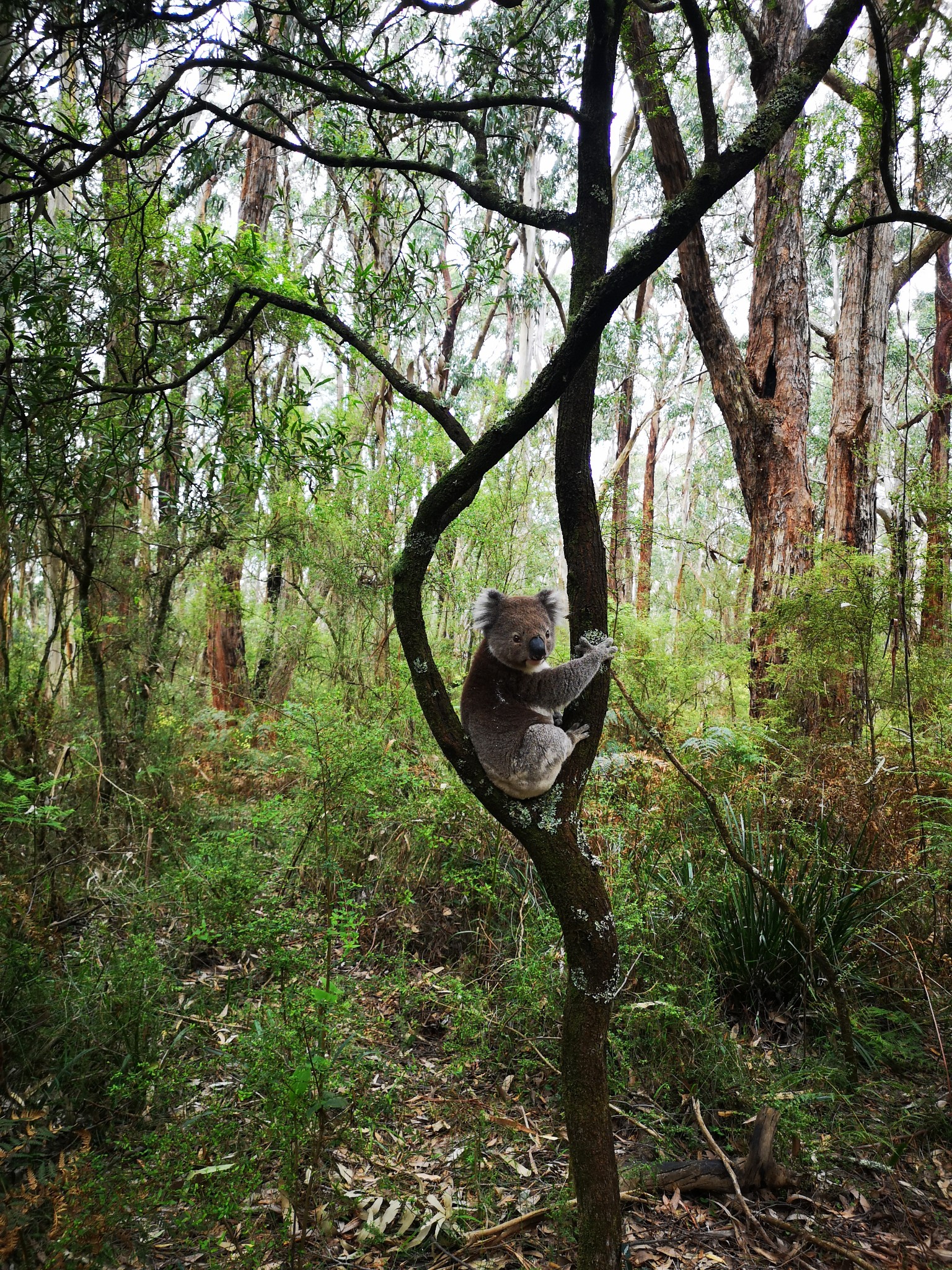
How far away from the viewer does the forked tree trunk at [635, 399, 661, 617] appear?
764cm

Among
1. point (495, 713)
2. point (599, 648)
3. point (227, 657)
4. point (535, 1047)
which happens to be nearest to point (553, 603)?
point (495, 713)

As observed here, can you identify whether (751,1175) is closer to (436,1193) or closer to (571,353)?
(436,1193)

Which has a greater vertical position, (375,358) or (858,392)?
(858,392)

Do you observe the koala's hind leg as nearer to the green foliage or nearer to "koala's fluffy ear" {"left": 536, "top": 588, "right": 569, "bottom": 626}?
"koala's fluffy ear" {"left": 536, "top": 588, "right": 569, "bottom": 626}

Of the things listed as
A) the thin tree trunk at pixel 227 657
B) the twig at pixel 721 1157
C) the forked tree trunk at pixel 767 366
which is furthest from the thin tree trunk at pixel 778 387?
the thin tree trunk at pixel 227 657

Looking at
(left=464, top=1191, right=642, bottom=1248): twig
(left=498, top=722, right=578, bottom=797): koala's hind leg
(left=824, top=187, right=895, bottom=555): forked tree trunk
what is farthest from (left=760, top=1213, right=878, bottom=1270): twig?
(left=824, top=187, right=895, bottom=555): forked tree trunk

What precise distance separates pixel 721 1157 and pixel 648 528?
17.7 feet

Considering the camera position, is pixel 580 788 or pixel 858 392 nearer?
pixel 580 788

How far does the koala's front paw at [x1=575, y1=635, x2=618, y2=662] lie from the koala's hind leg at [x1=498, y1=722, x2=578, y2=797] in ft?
1.88

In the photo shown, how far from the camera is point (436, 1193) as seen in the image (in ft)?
8.89

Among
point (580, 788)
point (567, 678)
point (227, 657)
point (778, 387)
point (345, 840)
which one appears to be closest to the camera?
point (580, 788)

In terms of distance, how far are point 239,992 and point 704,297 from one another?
21.2 feet

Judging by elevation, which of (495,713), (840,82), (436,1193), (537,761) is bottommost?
(436,1193)

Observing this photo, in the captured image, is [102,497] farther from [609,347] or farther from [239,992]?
[609,347]
